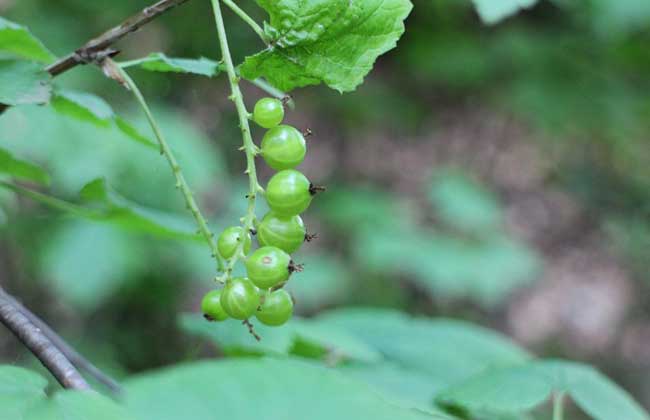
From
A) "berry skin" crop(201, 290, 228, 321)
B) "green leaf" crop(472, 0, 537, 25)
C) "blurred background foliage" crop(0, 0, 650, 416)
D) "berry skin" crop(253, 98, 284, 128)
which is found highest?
"blurred background foliage" crop(0, 0, 650, 416)

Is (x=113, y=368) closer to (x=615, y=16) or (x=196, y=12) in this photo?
(x=196, y=12)

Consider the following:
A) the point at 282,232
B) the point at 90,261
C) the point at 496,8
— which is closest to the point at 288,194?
the point at 282,232

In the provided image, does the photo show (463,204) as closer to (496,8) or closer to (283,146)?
(496,8)

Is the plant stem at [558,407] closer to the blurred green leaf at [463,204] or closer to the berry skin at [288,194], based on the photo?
the berry skin at [288,194]

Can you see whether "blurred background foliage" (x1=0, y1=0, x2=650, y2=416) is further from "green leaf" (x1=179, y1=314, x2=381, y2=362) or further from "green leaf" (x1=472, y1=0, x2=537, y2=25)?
"green leaf" (x1=472, y1=0, x2=537, y2=25)

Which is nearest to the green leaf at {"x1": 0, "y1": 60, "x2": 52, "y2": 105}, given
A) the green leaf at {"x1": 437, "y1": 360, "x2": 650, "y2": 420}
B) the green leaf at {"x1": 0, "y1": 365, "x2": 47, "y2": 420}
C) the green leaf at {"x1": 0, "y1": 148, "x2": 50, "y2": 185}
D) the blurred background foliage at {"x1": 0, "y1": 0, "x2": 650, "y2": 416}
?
the green leaf at {"x1": 0, "y1": 148, "x2": 50, "y2": 185}

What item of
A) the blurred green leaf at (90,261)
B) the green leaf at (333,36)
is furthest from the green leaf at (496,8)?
the blurred green leaf at (90,261)

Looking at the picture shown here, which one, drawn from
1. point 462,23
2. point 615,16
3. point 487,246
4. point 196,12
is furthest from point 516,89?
point 196,12
